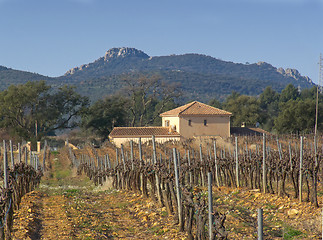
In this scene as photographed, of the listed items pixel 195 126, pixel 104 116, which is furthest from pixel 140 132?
pixel 104 116

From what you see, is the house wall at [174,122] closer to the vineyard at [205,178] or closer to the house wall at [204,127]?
the house wall at [204,127]

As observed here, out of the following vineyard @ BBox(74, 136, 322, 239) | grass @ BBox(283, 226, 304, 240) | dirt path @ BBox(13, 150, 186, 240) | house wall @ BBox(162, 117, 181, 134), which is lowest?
dirt path @ BBox(13, 150, 186, 240)

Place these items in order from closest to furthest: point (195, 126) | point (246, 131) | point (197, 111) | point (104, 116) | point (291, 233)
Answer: point (291, 233) < point (195, 126) < point (197, 111) < point (246, 131) < point (104, 116)

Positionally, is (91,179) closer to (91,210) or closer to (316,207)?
(91,210)

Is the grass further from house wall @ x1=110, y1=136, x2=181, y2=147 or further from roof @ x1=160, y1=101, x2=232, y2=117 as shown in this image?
roof @ x1=160, y1=101, x2=232, y2=117

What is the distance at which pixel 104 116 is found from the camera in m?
63.3

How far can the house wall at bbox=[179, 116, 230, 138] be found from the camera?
50903 mm

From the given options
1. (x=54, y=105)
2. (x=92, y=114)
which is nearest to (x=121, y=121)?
(x=92, y=114)

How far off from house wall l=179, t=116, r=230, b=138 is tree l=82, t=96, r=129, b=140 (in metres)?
15.0

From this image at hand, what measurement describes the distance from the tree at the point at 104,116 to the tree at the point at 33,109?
4.68 feet

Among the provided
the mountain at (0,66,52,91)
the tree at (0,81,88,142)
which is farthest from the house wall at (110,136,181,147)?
the mountain at (0,66,52,91)

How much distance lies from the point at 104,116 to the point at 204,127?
54.8 feet

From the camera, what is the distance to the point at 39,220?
12.0 meters

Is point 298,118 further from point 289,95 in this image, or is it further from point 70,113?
point 289,95
